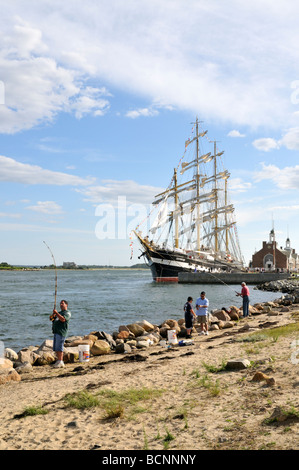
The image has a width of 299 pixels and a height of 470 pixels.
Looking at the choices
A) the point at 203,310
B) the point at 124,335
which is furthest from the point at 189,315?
the point at 124,335

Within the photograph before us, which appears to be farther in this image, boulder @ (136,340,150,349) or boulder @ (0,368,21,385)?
boulder @ (136,340,150,349)

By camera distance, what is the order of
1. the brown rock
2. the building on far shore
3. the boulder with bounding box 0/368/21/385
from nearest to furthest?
the brown rock, the boulder with bounding box 0/368/21/385, the building on far shore

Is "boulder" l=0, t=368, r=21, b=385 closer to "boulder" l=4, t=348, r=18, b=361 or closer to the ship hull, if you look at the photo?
"boulder" l=4, t=348, r=18, b=361

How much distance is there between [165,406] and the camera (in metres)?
7.78

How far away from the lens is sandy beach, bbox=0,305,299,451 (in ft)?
20.4

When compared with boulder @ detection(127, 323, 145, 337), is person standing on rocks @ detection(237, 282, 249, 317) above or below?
above

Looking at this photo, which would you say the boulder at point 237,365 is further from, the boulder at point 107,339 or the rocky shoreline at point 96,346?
the boulder at point 107,339

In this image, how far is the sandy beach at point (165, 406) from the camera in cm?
621

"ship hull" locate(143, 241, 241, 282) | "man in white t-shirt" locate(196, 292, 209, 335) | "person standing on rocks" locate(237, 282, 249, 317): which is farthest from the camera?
"ship hull" locate(143, 241, 241, 282)

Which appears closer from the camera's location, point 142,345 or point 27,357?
point 27,357

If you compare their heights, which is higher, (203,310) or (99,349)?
(203,310)

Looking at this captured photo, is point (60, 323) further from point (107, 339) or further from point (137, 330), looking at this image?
point (137, 330)

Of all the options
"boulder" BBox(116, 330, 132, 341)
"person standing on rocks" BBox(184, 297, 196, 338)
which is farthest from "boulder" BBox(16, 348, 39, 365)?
"person standing on rocks" BBox(184, 297, 196, 338)

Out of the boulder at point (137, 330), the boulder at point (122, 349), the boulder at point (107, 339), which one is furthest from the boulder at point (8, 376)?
the boulder at point (137, 330)
